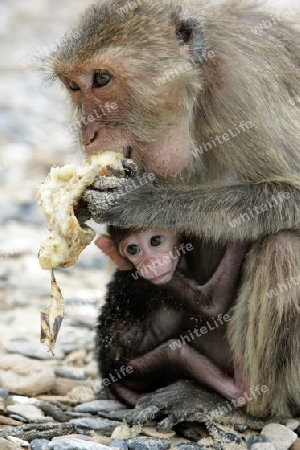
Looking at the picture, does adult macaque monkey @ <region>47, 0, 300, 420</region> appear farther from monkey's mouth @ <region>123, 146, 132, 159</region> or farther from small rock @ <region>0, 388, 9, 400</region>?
small rock @ <region>0, 388, 9, 400</region>

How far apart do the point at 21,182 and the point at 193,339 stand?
570 cm

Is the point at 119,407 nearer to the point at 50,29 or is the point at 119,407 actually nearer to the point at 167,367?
the point at 167,367

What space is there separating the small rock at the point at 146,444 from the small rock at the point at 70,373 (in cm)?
128

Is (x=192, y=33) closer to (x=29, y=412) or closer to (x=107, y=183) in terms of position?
(x=107, y=183)

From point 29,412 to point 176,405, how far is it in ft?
2.67

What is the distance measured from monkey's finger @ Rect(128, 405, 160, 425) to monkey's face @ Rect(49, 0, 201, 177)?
1.28 m

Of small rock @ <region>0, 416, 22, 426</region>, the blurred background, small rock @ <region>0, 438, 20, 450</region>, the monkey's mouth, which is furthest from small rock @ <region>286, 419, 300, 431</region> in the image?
the blurred background

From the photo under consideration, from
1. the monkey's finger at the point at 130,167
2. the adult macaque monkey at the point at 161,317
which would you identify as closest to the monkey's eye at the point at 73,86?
the monkey's finger at the point at 130,167

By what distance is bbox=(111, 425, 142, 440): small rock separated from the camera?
5096 millimetres

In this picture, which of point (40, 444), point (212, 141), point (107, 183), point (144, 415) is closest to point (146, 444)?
point (144, 415)

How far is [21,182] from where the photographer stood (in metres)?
11.0


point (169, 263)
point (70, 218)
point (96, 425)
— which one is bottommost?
point (96, 425)

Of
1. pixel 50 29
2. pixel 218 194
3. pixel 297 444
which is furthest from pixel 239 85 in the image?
pixel 50 29

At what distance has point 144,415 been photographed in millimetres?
5273
